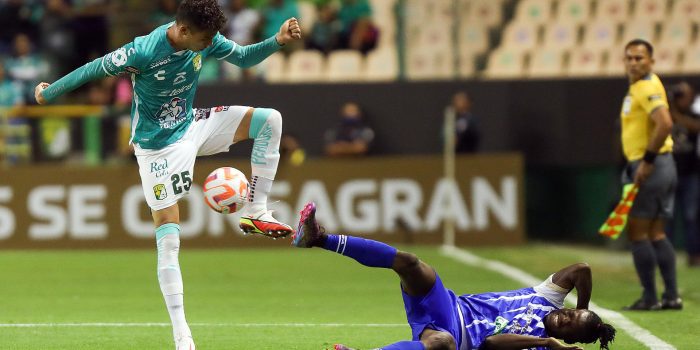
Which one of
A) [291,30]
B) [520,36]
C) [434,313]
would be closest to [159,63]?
[291,30]

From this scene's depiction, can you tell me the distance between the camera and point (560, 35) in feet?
59.0

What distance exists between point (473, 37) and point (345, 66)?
1.98m

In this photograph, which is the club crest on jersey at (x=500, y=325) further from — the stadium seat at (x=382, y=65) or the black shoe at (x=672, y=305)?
the stadium seat at (x=382, y=65)

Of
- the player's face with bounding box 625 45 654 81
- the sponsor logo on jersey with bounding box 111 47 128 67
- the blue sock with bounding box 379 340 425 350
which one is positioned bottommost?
the blue sock with bounding box 379 340 425 350

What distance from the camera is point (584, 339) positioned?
24.3 feet

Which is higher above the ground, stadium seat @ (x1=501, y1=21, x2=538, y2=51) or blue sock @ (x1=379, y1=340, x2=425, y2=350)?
stadium seat @ (x1=501, y1=21, x2=538, y2=51)

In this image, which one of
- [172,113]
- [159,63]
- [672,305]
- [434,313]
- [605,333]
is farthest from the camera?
→ [672,305]

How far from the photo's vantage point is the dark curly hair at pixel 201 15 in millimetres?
7758

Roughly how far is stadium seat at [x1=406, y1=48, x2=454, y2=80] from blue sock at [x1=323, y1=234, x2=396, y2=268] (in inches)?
405

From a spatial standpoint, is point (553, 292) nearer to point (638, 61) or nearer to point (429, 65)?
point (638, 61)

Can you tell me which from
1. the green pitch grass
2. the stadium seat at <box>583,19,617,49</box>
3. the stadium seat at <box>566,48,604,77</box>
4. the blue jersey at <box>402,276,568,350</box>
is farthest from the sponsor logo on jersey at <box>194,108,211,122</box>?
the stadium seat at <box>583,19,617,49</box>

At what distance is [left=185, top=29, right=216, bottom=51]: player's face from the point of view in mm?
7824

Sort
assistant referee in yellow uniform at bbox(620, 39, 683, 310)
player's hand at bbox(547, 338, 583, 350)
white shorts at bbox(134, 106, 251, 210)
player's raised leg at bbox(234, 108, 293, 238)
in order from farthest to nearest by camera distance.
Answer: assistant referee in yellow uniform at bbox(620, 39, 683, 310), player's raised leg at bbox(234, 108, 293, 238), white shorts at bbox(134, 106, 251, 210), player's hand at bbox(547, 338, 583, 350)

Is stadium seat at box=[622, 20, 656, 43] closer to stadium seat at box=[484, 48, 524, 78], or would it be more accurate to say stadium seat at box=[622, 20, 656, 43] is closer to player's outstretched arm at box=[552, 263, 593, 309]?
stadium seat at box=[484, 48, 524, 78]
